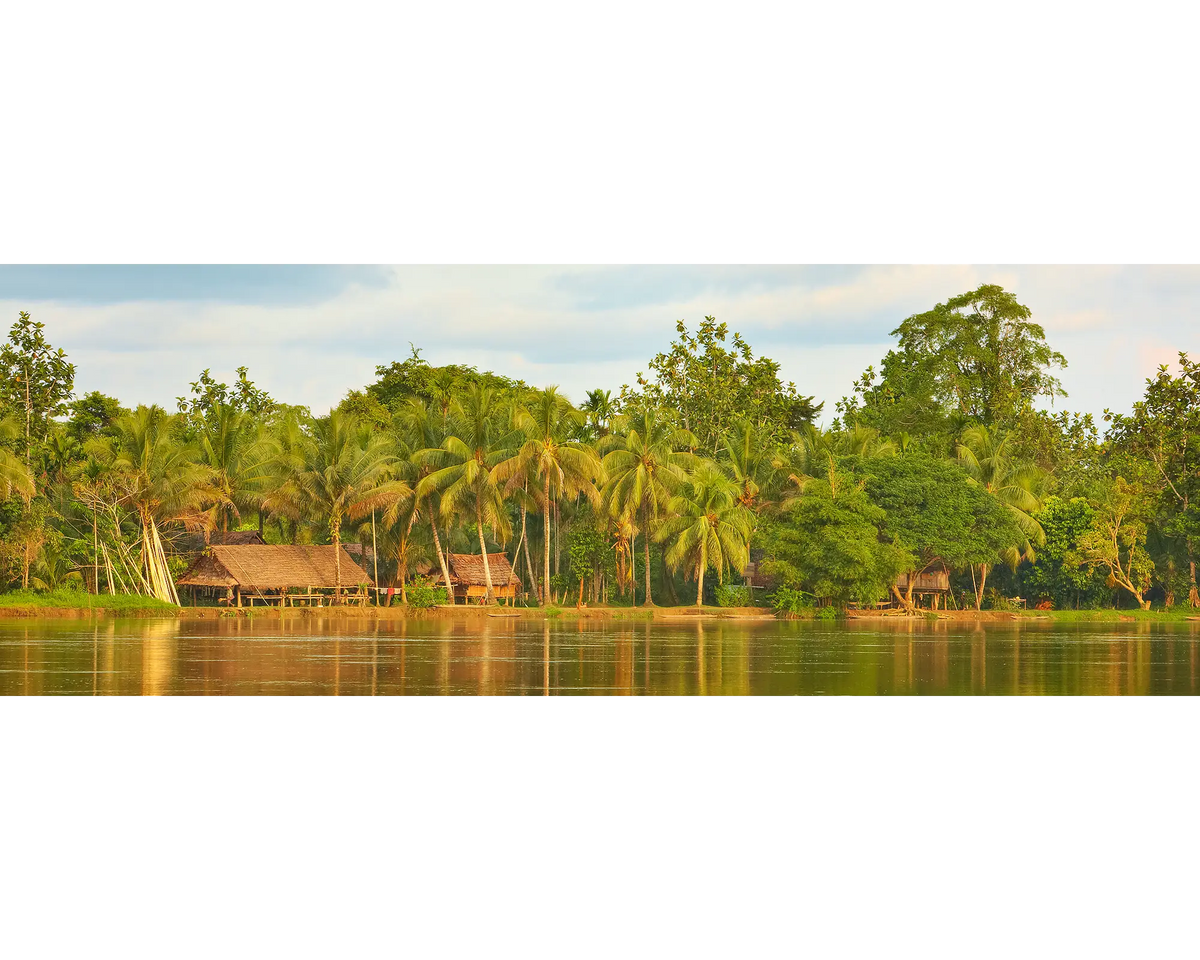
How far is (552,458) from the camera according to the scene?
25562 millimetres

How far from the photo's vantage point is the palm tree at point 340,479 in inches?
988

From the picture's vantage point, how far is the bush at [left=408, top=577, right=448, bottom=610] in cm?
2564

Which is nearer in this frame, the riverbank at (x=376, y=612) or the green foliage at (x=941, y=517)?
the riverbank at (x=376, y=612)

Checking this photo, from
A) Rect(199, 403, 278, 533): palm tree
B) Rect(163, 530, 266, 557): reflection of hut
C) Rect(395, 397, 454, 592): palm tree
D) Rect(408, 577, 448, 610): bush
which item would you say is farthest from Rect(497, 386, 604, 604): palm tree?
Rect(163, 530, 266, 557): reflection of hut

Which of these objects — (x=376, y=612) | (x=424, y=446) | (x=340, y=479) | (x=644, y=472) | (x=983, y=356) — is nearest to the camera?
(x=376, y=612)

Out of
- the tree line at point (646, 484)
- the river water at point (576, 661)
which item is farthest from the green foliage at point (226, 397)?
the river water at point (576, 661)

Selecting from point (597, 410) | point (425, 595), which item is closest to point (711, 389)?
point (597, 410)

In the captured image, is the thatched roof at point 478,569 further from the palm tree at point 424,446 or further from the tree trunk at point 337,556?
the tree trunk at point 337,556

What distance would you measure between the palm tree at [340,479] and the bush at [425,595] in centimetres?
144

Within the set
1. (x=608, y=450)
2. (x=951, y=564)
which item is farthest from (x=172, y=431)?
(x=951, y=564)

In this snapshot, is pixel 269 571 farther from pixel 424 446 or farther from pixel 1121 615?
pixel 1121 615

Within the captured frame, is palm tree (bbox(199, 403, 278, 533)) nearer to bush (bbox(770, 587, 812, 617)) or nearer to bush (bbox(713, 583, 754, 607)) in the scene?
bush (bbox(713, 583, 754, 607))

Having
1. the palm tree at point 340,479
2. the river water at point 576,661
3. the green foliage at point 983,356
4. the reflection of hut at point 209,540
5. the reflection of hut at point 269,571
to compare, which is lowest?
the river water at point 576,661

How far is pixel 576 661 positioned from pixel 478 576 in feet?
48.6
